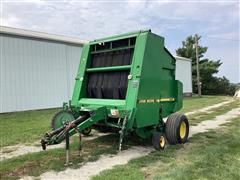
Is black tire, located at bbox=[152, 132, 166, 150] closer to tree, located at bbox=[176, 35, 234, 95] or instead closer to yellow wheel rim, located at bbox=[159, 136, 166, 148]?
yellow wheel rim, located at bbox=[159, 136, 166, 148]

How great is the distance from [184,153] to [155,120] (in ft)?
2.93

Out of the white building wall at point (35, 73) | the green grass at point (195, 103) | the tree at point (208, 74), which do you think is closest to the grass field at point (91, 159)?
the green grass at point (195, 103)

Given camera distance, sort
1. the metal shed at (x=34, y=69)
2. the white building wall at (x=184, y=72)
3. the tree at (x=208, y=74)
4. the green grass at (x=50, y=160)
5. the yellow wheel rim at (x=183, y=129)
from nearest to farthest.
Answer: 1. the green grass at (x=50, y=160)
2. the yellow wheel rim at (x=183, y=129)
3. the metal shed at (x=34, y=69)
4. the white building wall at (x=184, y=72)
5. the tree at (x=208, y=74)

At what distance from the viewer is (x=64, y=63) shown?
1642cm

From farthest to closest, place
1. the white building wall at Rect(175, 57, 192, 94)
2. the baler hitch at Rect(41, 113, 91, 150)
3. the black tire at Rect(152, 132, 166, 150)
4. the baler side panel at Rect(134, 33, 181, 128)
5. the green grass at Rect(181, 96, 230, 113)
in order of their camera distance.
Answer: the white building wall at Rect(175, 57, 192, 94)
the green grass at Rect(181, 96, 230, 113)
the black tire at Rect(152, 132, 166, 150)
the baler side panel at Rect(134, 33, 181, 128)
the baler hitch at Rect(41, 113, 91, 150)

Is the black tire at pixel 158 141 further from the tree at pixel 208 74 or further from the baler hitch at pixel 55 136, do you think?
the tree at pixel 208 74

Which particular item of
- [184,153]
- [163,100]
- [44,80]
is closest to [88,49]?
[163,100]

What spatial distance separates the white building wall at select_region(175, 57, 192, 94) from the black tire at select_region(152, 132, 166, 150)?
73.8 feet

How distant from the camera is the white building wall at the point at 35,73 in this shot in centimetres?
1370

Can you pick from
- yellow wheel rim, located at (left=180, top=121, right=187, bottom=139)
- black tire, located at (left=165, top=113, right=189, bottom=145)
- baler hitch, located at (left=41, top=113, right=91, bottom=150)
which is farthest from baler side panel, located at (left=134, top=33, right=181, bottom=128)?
baler hitch, located at (left=41, top=113, right=91, bottom=150)

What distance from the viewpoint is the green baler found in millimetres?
5227

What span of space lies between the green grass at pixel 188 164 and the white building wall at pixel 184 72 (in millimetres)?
21909

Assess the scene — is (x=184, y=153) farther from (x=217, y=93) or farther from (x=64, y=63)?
(x=217, y=93)

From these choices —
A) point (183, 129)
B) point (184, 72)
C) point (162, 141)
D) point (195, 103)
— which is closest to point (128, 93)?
point (162, 141)
